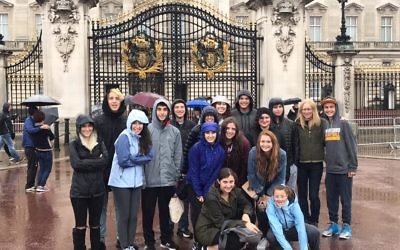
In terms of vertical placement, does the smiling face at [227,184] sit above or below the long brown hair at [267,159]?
below

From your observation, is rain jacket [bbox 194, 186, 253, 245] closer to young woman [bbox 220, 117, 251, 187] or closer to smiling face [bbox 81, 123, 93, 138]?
young woman [bbox 220, 117, 251, 187]

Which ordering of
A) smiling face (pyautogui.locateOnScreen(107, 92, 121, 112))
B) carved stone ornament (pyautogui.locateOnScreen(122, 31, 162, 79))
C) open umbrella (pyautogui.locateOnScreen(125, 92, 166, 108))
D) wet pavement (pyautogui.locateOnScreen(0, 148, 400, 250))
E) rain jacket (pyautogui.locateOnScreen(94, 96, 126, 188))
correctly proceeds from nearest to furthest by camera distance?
smiling face (pyautogui.locateOnScreen(107, 92, 121, 112)) < rain jacket (pyautogui.locateOnScreen(94, 96, 126, 188)) < wet pavement (pyautogui.locateOnScreen(0, 148, 400, 250)) < open umbrella (pyautogui.locateOnScreen(125, 92, 166, 108)) < carved stone ornament (pyautogui.locateOnScreen(122, 31, 162, 79))

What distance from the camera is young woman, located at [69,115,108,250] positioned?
652cm

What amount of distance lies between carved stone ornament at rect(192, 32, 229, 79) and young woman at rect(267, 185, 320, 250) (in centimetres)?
1165

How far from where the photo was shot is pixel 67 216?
9094 mm

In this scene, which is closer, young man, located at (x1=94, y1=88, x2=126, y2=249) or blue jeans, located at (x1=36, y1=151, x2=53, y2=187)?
young man, located at (x1=94, y1=88, x2=126, y2=249)

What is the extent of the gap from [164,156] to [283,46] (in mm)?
10971

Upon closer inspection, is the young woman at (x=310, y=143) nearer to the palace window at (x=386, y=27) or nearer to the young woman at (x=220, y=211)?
the young woman at (x=220, y=211)

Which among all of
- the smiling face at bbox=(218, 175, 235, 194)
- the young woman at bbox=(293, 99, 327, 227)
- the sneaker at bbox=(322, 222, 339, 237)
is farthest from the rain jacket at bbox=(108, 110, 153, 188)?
the sneaker at bbox=(322, 222, 339, 237)

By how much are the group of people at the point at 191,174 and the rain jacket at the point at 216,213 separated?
0.01 m

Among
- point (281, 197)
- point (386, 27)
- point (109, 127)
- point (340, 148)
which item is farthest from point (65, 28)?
point (386, 27)

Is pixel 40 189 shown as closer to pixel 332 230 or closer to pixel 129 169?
pixel 129 169

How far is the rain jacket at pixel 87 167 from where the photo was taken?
6.51m

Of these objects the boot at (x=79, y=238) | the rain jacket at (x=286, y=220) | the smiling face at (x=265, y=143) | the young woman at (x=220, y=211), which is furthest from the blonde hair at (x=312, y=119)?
the boot at (x=79, y=238)
